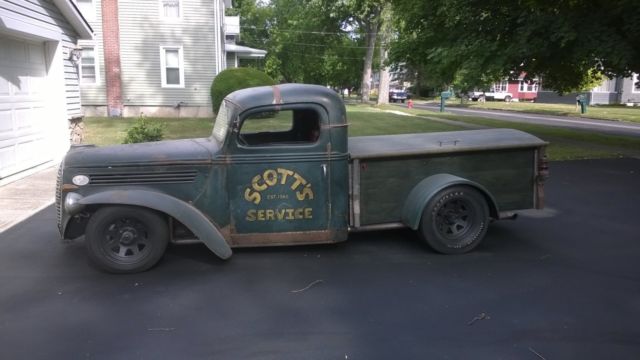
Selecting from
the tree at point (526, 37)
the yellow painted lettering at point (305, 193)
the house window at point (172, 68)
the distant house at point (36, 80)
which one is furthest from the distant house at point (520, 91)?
the yellow painted lettering at point (305, 193)

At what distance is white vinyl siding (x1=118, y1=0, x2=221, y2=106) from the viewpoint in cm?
2227

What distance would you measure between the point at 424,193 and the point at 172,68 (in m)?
19.3

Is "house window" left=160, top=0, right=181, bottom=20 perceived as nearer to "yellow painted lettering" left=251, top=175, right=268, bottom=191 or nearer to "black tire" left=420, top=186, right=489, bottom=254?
"yellow painted lettering" left=251, top=175, right=268, bottom=191

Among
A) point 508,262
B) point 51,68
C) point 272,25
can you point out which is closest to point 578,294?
point 508,262

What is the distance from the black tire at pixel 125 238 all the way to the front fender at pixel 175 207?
0.41ft

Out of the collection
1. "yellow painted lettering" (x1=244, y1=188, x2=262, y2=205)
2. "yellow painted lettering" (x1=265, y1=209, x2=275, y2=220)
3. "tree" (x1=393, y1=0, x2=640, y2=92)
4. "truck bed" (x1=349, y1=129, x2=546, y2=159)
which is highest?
"tree" (x1=393, y1=0, x2=640, y2=92)

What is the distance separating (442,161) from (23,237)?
471cm

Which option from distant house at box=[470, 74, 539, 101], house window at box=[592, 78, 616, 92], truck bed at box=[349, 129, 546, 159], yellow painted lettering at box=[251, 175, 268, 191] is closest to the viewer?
yellow painted lettering at box=[251, 175, 268, 191]

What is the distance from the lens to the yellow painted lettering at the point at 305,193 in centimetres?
538

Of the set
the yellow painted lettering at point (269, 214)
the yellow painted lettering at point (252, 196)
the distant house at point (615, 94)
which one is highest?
the distant house at point (615, 94)

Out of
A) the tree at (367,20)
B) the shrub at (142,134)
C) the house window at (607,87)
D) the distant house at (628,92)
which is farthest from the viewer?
the house window at (607,87)

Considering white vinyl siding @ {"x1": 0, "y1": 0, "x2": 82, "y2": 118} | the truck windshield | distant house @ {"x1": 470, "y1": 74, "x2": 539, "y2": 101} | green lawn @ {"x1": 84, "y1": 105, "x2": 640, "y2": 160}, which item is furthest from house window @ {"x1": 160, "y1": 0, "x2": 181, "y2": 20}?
distant house @ {"x1": 470, "y1": 74, "x2": 539, "y2": 101}

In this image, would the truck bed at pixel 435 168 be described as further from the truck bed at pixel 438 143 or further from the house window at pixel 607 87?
the house window at pixel 607 87

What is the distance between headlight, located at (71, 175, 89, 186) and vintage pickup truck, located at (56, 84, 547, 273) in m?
0.01
